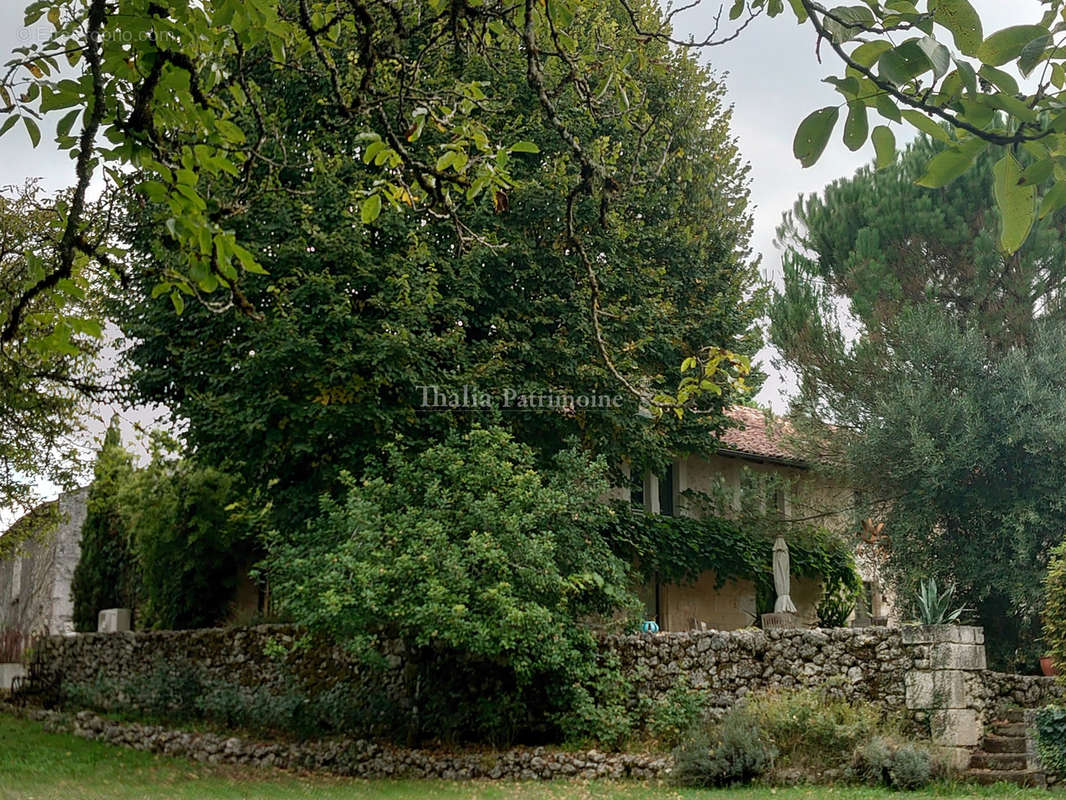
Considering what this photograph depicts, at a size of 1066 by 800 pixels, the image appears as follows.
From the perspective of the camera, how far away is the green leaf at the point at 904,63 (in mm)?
2195

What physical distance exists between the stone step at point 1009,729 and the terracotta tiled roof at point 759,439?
852cm

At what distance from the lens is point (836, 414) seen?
21.4 m

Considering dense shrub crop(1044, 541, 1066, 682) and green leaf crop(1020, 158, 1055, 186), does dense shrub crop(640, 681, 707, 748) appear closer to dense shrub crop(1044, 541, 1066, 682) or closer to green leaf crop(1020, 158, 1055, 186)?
dense shrub crop(1044, 541, 1066, 682)

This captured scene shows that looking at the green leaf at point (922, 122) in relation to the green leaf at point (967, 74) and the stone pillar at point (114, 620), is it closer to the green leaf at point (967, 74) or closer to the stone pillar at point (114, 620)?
the green leaf at point (967, 74)

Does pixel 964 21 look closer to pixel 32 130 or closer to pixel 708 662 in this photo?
pixel 32 130

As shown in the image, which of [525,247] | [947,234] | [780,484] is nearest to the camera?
[525,247]

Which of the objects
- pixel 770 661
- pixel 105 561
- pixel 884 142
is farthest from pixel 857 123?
pixel 105 561

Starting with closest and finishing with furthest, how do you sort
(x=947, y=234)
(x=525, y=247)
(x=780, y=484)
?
(x=525, y=247), (x=947, y=234), (x=780, y=484)

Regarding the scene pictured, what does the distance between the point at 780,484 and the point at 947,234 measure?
5.92 m

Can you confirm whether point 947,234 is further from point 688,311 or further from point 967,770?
point 967,770

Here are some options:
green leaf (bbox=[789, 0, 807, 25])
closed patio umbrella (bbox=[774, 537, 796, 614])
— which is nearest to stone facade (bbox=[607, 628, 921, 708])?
closed patio umbrella (bbox=[774, 537, 796, 614])

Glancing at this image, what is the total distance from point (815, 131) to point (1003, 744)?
12611 mm

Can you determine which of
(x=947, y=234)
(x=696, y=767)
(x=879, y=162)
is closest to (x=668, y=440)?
(x=947, y=234)

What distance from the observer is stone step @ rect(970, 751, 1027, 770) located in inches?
485
